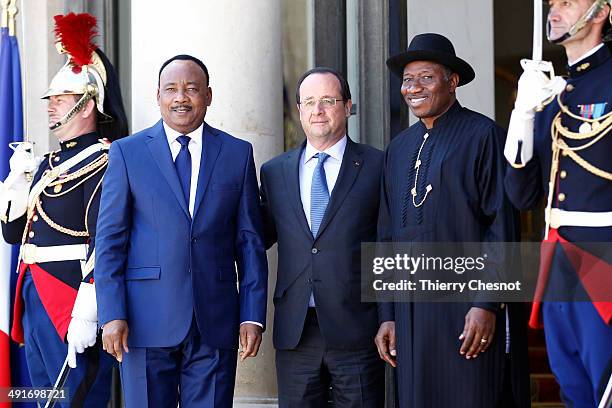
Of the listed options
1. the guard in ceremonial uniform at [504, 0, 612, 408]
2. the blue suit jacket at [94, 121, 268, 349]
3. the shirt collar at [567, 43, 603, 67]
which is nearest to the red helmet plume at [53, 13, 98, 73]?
the blue suit jacket at [94, 121, 268, 349]

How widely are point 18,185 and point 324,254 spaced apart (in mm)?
1719

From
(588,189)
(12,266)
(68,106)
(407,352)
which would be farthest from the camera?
(12,266)

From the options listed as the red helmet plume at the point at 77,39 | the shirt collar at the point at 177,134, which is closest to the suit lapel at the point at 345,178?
the shirt collar at the point at 177,134

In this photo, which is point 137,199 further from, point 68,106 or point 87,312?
point 68,106

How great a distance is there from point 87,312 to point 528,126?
7.52 ft

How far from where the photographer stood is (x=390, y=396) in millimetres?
7027

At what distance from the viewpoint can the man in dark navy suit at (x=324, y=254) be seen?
554 centimetres

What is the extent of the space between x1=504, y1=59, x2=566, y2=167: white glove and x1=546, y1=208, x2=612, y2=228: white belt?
0.22 metres

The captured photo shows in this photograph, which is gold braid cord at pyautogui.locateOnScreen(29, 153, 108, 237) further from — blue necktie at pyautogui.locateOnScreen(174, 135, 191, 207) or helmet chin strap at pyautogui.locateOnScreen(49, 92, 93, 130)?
blue necktie at pyautogui.locateOnScreen(174, 135, 191, 207)

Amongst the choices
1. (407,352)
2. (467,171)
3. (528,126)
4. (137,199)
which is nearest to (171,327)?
(137,199)

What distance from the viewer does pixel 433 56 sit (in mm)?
5562

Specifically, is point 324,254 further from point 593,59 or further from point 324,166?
point 593,59

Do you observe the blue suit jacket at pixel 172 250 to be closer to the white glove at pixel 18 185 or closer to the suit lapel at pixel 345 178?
the suit lapel at pixel 345 178

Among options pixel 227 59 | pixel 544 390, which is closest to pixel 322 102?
pixel 227 59
